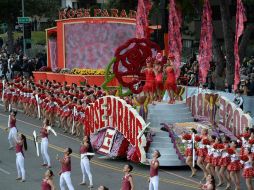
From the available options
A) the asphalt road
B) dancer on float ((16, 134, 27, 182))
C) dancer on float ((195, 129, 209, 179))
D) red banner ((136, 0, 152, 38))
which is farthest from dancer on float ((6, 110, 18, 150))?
red banner ((136, 0, 152, 38))

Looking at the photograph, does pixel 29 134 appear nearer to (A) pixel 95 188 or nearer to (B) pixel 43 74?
(A) pixel 95 188

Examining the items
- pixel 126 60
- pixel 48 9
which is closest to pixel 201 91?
pixel 126 60

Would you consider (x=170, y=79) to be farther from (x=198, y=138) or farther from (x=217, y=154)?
(x=217, y=154)

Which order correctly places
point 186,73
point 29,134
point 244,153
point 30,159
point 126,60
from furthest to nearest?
point 186,73 < point 29,134 < point 126,60 < point 30,159 < point 244,153

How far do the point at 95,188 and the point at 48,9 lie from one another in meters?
46.8

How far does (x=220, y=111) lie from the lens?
27656 mm

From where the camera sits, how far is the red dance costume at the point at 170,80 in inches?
1102

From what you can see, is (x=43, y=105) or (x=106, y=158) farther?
(x=43, y=105)

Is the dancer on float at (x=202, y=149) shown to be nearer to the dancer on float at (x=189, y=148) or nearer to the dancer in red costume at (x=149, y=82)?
the dancer on float at (x=189, y=148)

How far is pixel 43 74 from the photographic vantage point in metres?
47.3

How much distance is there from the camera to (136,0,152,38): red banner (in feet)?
125

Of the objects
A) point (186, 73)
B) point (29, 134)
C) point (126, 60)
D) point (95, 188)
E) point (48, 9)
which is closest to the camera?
point (95, 188)

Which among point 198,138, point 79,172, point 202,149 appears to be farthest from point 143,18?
point 202,149

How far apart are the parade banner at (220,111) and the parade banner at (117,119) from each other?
3203mm
